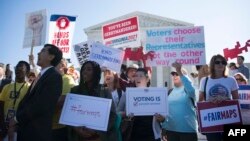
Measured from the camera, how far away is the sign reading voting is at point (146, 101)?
190 inches

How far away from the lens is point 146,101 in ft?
16.0

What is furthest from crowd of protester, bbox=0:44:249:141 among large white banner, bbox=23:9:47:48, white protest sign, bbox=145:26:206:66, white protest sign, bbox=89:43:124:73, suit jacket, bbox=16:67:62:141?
large white banner, bbox=23:9:47:48

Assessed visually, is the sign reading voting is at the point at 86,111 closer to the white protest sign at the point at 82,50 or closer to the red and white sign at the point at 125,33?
the white protest sign at the point at 82,50

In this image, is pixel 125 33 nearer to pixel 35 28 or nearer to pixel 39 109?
pixel 35 28

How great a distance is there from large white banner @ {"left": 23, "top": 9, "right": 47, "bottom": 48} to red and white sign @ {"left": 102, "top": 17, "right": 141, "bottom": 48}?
161 centimetres

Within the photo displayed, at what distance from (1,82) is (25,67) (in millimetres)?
2251

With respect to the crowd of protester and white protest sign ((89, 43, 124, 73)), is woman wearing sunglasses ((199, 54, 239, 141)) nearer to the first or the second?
the crowd of protester

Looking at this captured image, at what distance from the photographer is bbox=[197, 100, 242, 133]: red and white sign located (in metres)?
5.16

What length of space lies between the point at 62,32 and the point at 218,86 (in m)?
4.40

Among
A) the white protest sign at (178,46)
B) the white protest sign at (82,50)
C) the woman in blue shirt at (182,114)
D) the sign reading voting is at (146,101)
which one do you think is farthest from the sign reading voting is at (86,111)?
the white protest sign at (82,50)

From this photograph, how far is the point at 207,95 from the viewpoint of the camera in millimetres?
5367

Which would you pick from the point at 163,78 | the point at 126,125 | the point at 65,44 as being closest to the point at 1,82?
the point at 65,44

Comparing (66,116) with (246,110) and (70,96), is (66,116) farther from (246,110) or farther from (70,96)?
(246,110)

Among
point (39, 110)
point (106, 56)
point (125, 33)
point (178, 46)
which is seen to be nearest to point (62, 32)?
point (125, 33)
